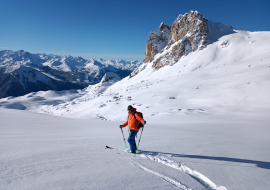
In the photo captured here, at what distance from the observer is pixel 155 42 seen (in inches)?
3413

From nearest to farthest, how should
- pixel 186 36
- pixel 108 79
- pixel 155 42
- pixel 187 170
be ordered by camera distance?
pixel 187 170, pixel 186 36, pixel 155 42, pixel 108 79

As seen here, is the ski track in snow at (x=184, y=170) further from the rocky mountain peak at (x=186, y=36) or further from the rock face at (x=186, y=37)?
the rocky mountain peak at (x=186, y=36)

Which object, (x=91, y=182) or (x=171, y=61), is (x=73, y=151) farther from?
(x=171, y=61)

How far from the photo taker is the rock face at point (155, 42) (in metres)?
85.8

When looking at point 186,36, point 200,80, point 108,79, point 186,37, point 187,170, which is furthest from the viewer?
point 108,79

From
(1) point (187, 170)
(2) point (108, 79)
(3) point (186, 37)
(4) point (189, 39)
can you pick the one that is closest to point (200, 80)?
(1) point (187, 170)

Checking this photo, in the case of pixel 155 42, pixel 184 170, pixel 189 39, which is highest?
pixel 155 42

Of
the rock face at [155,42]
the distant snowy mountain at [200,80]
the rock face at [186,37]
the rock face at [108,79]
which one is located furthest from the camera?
the rock face at [108,79]

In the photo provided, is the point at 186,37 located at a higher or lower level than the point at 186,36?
lower

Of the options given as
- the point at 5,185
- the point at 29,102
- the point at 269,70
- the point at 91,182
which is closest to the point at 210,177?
the point at 91,182

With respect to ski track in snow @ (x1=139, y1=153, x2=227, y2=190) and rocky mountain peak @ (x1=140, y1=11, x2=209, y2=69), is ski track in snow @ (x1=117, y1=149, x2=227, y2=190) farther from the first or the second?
rocky mountain peak @ (x1=140, y1=11, x2=209, y2=69)

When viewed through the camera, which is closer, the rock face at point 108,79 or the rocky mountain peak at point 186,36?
the rocky mountain peak at point 186,36

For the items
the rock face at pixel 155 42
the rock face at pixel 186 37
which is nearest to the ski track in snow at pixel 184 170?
the rock face at pixel 186 37

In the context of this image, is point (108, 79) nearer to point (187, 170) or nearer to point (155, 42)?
point (155, 42)
